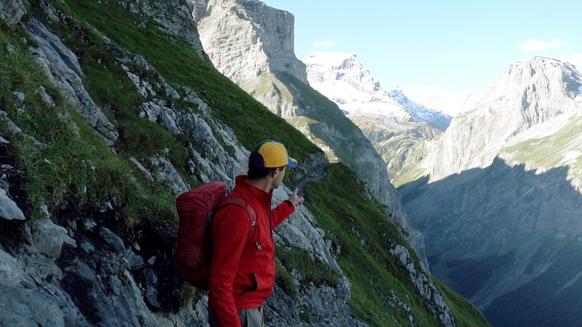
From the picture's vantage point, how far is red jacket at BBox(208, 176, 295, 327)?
5.53 m

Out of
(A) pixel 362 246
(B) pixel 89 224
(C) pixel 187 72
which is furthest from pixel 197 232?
(C) pixel 187 72

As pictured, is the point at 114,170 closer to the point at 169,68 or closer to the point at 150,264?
the point at 150,264

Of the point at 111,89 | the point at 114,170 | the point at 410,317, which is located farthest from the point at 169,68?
the point at 114,170

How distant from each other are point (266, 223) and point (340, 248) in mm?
32786

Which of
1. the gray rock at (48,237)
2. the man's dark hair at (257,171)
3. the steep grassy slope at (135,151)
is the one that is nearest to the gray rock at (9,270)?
the gray rock at (48,237)

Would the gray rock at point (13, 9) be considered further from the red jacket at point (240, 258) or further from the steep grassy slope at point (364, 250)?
the steep grassy slope at point (364, 250)

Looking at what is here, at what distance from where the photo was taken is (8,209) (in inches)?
229

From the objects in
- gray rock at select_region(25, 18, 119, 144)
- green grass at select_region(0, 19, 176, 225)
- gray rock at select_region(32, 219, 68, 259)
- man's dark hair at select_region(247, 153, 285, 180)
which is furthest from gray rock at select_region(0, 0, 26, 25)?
man's dark hair at select_region(247, 153, 285, 180)

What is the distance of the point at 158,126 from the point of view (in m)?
22.0

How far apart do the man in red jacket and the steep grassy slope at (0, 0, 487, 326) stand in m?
3.21

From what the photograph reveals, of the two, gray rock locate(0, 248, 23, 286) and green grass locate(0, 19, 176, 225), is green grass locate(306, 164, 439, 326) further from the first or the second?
gray rock locate(0, 248, 23, 286)

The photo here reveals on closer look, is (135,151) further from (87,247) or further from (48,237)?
(48,237)

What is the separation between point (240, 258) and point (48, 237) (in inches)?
123

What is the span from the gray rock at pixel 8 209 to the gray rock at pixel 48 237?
409 mm
